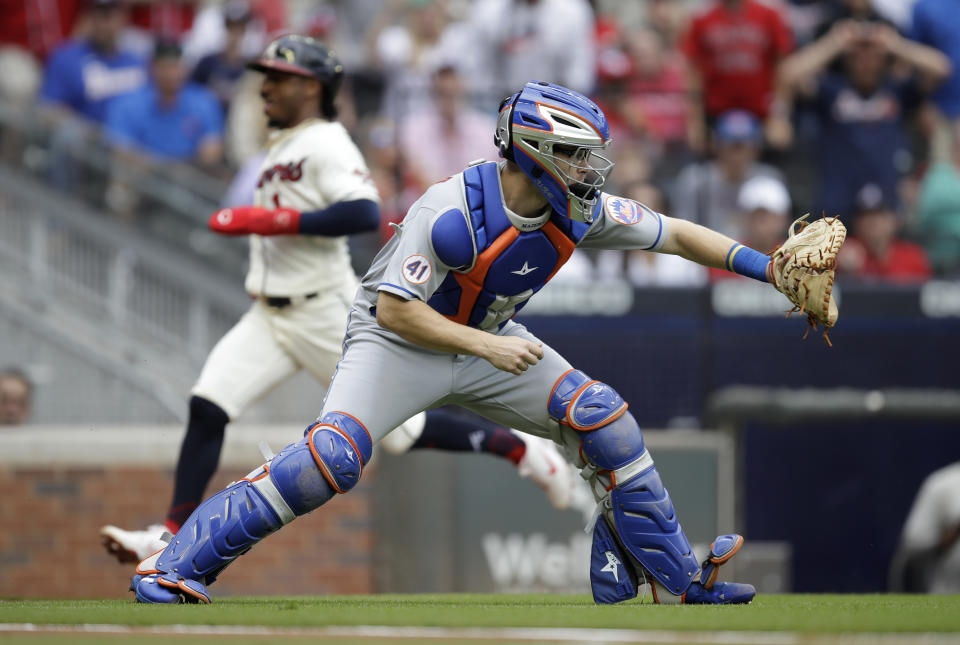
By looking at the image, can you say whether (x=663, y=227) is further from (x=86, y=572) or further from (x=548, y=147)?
(x=86, y=572)

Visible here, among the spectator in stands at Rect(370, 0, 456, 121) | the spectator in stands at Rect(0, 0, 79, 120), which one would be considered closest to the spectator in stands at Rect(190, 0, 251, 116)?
the spectator in stands at Rect(370, 0, 456, 121)

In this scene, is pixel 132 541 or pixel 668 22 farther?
pixel 668 22

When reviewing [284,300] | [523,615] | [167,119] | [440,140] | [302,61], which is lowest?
[523,615]

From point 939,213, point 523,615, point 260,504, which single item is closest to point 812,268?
point 523,615

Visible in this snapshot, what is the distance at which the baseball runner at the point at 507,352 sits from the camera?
529cm

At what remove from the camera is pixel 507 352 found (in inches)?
202

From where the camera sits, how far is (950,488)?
31.8 feet

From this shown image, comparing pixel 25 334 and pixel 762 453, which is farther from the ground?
pixel 25 334

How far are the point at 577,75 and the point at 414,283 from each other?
6.34m

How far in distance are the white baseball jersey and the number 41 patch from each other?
1446mm

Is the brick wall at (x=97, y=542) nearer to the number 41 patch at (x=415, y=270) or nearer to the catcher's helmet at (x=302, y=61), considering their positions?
the catcher's helmet at (x=302, y=61)

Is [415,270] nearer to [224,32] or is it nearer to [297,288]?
[297,288]

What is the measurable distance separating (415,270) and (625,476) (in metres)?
1.14

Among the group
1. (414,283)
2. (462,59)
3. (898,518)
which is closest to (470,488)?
(898,518)
